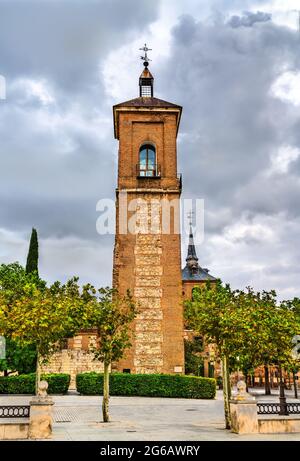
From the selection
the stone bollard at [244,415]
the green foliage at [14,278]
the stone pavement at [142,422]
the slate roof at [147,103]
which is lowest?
the stone pavement at [142,422]

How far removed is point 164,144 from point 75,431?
26.9 m

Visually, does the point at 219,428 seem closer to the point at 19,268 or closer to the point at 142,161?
the point at 142,161

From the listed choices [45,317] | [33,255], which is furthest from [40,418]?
[33,255]

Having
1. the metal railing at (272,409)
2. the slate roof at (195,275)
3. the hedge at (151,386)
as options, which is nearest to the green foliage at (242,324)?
the metal railing at (272,409)

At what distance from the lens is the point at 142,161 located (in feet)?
122

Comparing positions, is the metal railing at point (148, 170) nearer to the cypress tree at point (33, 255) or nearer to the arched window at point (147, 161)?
the arched window at point (147, 161)

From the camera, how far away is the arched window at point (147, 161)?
36.7 metres

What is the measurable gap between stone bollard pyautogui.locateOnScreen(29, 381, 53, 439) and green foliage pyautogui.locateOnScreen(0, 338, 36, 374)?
23.0 m

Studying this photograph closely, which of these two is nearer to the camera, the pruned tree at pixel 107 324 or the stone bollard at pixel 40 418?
the stone bollard at pixel 40 418

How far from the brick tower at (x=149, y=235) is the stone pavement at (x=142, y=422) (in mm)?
6474

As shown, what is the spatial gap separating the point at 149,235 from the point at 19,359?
13232 millimetres

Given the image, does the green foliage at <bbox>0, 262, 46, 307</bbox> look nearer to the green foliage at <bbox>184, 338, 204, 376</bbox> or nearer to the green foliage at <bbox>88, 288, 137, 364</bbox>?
the green foliage at <bbox>88, 288, 137, 364</bbox>

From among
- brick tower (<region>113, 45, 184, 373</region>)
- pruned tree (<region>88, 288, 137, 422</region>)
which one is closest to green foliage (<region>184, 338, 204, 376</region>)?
brick tower (<region>113, 45, 184, 373</region>)
